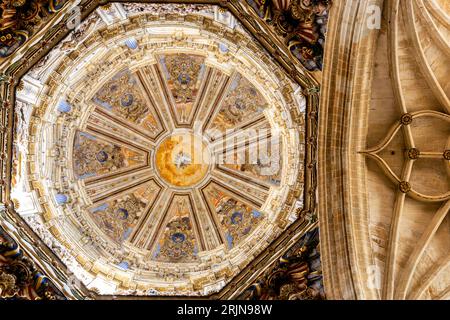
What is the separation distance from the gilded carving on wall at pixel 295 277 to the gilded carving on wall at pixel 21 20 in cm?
787

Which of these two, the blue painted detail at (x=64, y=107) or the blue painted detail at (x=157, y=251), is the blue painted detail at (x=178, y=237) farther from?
the blue painted detail at (x=64, y=107)

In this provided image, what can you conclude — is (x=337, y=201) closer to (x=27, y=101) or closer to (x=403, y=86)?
(x=403, y=86)

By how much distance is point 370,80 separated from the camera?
9.00 m

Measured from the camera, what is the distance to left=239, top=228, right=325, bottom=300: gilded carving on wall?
33.4 ft

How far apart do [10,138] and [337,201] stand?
799 centimetres

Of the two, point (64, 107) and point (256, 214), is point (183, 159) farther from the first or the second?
point (64, 107)

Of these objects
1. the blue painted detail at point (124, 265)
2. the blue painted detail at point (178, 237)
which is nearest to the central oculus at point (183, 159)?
the blue painted detail at point (178, 237)

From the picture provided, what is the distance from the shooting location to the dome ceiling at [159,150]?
11.5 meters

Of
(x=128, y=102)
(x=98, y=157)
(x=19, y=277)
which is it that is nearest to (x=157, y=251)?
(x=98, y=157)

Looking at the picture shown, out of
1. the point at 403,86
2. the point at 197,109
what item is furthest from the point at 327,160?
the point at 197,109

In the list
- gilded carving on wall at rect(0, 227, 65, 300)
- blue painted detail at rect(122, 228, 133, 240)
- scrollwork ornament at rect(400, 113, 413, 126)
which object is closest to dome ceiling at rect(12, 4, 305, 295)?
blue painted detail at rect(122, 228, 133, 240)

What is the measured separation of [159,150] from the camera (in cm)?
1808

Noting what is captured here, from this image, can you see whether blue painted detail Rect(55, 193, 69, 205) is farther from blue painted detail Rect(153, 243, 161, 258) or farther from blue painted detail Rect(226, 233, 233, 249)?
blue painted detail Rect(226, 233, 233, 249)

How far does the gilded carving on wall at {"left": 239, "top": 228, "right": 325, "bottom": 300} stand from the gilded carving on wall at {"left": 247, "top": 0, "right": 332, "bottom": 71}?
419 cm
